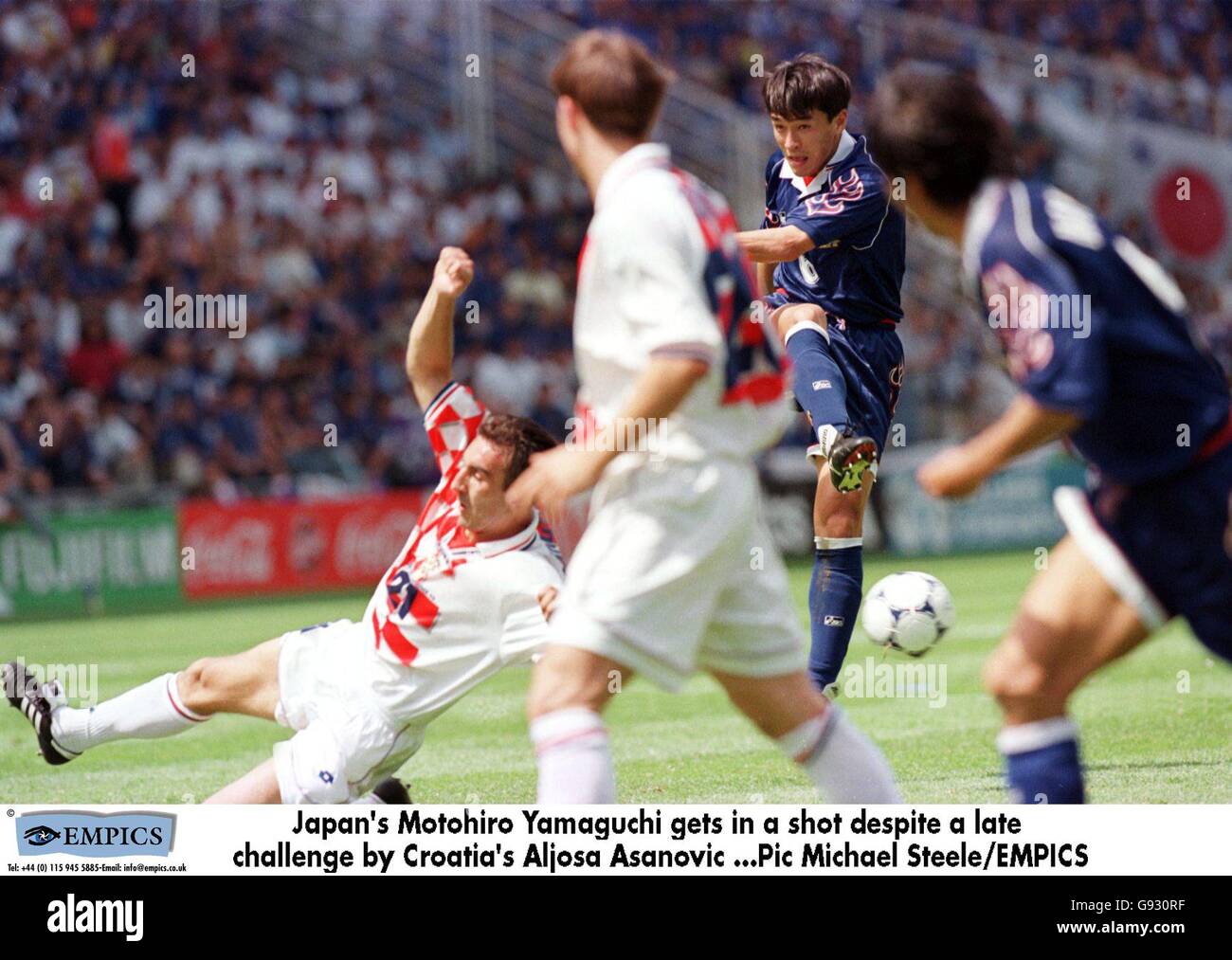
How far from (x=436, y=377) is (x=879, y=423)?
2488mm

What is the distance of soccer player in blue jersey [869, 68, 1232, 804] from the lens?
384cm

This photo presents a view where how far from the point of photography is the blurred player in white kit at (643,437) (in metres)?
3.92

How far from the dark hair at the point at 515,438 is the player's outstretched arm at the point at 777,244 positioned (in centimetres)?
169

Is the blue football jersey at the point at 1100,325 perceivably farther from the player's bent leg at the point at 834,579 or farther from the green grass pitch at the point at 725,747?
the player's bent leg at the point at 834,579

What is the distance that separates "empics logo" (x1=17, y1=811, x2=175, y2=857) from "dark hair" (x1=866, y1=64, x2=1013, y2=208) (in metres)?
2.69

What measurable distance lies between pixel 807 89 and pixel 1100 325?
3027 mm

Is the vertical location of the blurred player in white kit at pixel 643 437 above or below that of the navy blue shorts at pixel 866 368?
below

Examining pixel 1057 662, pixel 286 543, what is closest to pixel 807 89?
pixel 1057 662

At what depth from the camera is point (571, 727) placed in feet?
13.0

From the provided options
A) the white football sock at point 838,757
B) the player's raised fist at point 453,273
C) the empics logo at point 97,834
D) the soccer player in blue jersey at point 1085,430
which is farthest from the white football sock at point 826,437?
the empics logo at point 97,834

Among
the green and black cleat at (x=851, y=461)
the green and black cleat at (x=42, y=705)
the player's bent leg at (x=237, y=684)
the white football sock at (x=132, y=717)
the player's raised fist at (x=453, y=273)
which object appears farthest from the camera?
the green and black cleat at (x=851, y=461)

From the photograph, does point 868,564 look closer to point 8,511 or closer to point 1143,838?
point 8,511
